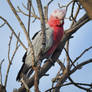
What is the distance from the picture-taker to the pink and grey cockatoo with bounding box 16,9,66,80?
9.03 feet

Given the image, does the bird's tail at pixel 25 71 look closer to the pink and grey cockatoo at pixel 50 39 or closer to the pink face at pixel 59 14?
the pink and grey cockatoo at pixel 50 39

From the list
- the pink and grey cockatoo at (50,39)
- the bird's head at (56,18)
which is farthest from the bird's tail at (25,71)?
the bird's head at (56,18)

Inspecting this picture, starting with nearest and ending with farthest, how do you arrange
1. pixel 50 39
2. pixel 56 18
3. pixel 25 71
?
pixel 25 71
pixel 50 39
pixel 56 18

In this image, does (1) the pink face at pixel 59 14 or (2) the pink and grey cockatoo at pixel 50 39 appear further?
(1) the pink face at pixel 59 14

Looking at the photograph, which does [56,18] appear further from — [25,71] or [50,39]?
[25,71]

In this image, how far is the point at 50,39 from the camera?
292 cm

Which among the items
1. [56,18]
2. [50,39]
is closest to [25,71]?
[50,39]

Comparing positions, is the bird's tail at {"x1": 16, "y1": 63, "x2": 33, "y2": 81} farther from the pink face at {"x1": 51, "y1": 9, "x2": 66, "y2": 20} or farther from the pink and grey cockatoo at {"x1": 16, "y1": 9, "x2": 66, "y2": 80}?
the pink face at {"x1": 51, "y1": 9, "x2": 66, "y2": 20}

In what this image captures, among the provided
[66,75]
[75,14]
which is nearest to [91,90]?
[66,75]

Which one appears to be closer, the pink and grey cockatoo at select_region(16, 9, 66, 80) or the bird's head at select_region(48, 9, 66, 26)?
the pink and grey cockatoo at select_region(16, 9, 66, 80)

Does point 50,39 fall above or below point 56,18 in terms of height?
below

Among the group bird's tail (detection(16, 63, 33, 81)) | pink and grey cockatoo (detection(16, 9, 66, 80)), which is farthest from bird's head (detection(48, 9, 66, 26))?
bird's tail (detection(16, 63, 33, 81))

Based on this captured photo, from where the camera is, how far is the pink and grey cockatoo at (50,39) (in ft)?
9.03

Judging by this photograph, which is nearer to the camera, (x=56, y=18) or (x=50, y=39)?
(x=50, y=39)
